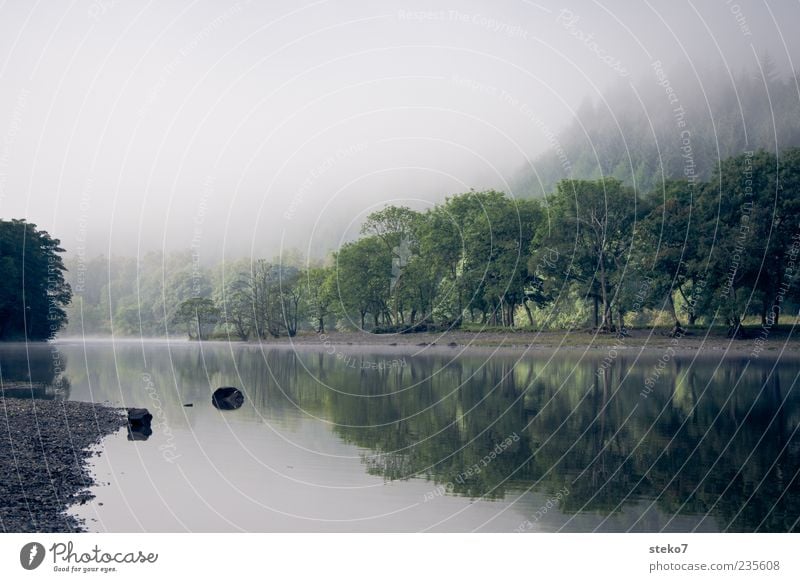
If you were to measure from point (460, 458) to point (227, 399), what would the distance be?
2060cm

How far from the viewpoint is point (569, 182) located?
109 meters

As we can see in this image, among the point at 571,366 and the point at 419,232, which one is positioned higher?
the point at 419,232

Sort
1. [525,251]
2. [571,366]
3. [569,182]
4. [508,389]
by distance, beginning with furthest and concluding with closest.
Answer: [525,251] → [569,182] → [571,366] → [508,389]

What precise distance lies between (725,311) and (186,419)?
72245 millimetres

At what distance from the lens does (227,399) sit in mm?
44812

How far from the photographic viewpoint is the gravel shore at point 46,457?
19125 millimetres

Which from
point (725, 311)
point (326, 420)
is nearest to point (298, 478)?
point (326, 420)

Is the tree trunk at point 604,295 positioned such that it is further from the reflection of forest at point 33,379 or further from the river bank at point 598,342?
the reflection of forest at point 33,379

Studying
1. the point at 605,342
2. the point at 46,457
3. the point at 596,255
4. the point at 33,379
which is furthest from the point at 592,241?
the point at 46,457

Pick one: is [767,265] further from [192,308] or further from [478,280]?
[192,308]

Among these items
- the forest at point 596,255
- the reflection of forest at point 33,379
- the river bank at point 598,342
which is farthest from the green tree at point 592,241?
the reflection of forest at point 33,379

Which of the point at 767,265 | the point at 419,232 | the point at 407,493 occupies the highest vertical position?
the point at 419,232

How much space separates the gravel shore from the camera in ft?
62.7

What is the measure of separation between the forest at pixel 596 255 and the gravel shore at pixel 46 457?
2829 inches
